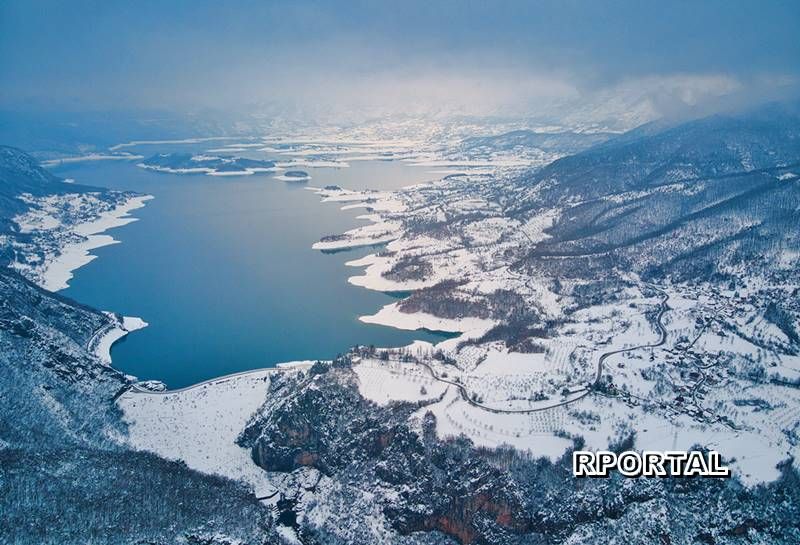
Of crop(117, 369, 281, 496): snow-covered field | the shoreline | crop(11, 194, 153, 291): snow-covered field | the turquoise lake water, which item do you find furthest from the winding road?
crop(11, 194, 153, 291): snow-covered field

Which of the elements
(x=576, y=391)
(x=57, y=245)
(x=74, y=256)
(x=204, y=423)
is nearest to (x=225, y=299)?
(x=204, y=423)

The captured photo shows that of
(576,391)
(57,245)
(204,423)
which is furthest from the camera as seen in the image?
(57,245)

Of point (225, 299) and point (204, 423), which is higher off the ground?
point (225, 299)

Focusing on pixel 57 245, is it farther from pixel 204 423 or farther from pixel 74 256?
pixel 204 423

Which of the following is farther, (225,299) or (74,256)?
(74,256)

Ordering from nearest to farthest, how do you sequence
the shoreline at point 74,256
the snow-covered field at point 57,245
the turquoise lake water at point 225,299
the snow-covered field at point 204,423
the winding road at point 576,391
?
1. the snow-covered field at point 204,423
2. the winding road at point 576,391
3. the turquoise lake water at point 225,299
4. the shoreline at point 74,256
5. the snow-covered field at point 57,245

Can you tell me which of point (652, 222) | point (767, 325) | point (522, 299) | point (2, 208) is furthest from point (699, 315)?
point (2, 208)

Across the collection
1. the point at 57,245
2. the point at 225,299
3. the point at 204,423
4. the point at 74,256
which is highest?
the point at 57,245

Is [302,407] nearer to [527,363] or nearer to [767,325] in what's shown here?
[527,363]

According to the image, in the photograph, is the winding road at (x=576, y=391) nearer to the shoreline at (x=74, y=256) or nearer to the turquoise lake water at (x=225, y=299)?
the turquoise lake water at (x=225, y=299)

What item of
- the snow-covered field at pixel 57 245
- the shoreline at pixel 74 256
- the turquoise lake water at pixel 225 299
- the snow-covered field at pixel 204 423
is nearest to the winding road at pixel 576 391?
the turquoise lake water at pixel 225 299

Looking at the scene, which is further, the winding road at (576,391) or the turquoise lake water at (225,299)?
the turquoise lake water at (225,299)
